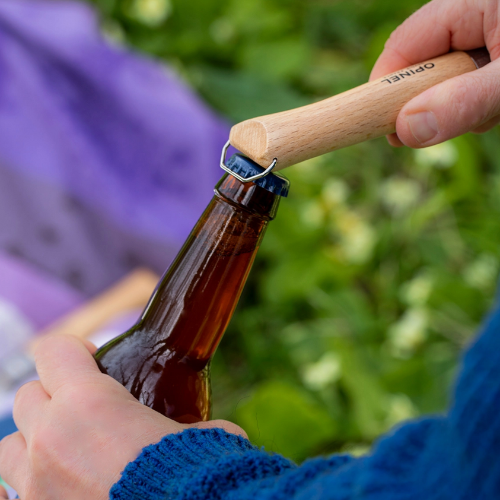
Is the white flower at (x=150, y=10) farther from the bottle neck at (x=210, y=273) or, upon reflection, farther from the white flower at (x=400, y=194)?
the bottle neck at (x=210, y=273)

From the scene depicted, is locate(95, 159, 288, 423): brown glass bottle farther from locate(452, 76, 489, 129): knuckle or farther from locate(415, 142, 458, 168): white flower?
locate(415, 142, 458, 168): white flower

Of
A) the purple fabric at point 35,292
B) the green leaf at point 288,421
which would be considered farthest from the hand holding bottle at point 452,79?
the purple fabric at point 35,292

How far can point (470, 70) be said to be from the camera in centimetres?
39

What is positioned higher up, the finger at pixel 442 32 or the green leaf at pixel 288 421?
the finger at pixel 442 32

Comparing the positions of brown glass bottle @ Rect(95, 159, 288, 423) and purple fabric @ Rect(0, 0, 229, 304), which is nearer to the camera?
brown glass bottle @ Rect(95, 159, 288, 423)

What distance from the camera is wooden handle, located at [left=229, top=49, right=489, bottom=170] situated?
322mm

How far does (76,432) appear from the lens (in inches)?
11.8

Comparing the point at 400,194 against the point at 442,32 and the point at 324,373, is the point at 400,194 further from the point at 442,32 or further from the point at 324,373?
the point at 442,32

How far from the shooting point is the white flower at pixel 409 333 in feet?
3.02

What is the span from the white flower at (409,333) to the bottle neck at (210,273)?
613 mm

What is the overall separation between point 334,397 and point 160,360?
64 cm

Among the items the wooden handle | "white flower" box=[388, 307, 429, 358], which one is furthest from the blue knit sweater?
"white flower" box=[388, 307, 429, 358]

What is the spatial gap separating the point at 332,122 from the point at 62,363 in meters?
0.24

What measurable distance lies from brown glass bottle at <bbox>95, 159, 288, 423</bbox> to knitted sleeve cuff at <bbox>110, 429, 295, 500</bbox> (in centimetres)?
8
